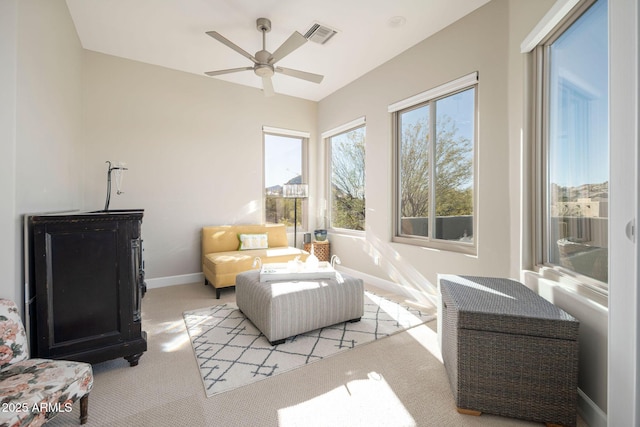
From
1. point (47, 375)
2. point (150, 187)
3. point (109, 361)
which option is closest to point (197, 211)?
point (150, 187)

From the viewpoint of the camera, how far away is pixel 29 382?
130cm

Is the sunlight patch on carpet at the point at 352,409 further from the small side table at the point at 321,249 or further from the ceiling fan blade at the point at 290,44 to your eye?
the small side table at the point at 321,249

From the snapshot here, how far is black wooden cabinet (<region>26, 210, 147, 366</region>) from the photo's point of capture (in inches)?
70.1

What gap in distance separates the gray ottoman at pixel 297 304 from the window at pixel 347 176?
197cm

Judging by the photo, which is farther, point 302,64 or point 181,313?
point 302,64

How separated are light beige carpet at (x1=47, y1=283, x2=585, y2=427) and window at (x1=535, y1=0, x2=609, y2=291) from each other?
3.36 feet

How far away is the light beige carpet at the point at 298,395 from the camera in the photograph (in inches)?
62.1

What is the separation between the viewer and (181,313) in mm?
3111

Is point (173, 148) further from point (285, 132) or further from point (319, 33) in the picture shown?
point (319, 33)

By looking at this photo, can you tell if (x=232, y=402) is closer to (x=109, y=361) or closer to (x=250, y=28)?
(x=109, y=361)

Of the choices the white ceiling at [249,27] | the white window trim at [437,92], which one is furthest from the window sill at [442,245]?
the white ceiling at [249,27]

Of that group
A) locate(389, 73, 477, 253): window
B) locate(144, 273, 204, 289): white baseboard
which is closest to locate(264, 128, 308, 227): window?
locate(144, 273, 204, 289): white baseboard

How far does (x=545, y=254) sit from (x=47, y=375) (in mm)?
3146

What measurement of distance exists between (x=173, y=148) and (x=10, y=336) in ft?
10.4
